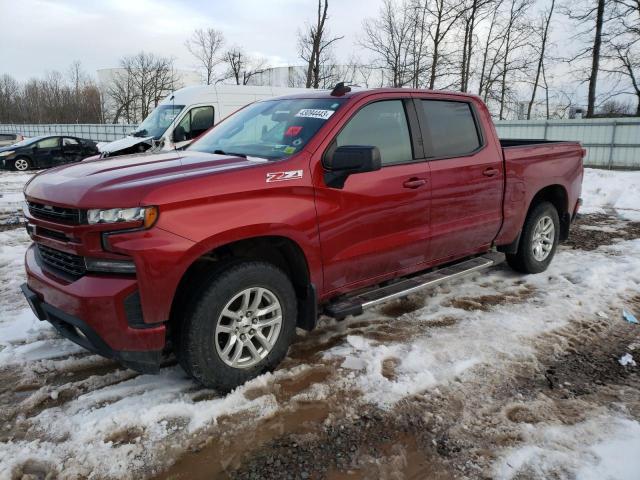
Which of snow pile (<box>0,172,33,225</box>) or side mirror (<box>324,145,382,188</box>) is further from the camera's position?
snow pile (<box>0,172,33,225</box>)

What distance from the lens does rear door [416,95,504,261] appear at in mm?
4199

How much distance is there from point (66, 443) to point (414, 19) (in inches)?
1256

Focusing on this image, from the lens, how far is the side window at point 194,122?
39.3ft

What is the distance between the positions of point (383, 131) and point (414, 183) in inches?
18.9

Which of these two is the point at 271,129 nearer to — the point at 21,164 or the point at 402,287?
the point at 402,287

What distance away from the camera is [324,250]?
344 centimetres

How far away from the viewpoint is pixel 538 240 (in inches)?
219

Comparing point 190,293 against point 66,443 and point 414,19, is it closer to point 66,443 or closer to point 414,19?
point 66,443

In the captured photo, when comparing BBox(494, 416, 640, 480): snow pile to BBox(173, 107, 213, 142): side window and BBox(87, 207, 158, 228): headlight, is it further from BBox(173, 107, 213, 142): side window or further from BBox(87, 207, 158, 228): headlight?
BBox(173, 107, 213, 142): side window

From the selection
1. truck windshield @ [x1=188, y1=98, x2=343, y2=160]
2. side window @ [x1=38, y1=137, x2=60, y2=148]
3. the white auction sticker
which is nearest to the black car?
side window @ [x1=38, y1=137, x2=60, y2=148]

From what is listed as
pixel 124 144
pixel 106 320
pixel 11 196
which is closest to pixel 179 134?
pixel 124 144

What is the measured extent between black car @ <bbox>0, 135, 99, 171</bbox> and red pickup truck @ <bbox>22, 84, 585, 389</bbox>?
1742 centimetres

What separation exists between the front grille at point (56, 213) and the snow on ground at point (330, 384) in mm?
1132

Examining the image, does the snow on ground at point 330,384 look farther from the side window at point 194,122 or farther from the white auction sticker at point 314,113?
the side window at point 194,122
